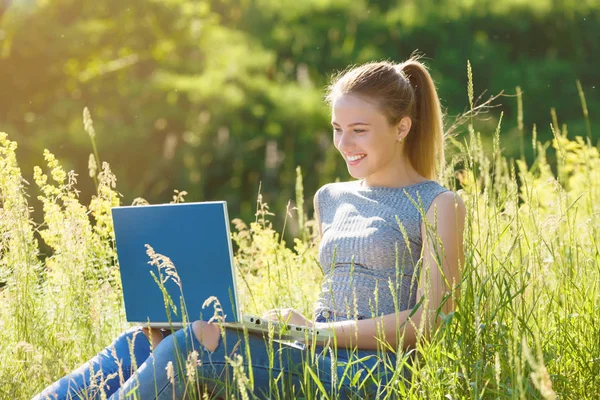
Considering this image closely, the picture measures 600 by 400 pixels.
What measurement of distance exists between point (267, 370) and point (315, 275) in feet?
4.19

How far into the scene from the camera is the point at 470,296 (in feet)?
6.46

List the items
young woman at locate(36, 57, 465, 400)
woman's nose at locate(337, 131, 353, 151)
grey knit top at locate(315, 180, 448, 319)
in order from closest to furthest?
1. young woman at locate(36, 57, 465, 400)
2. grey knit top at locate(315, 180, 448, 319)
3. woman's nose at locate(337, 131, 353, 151)

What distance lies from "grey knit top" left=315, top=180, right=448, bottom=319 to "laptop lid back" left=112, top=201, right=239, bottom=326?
38cm

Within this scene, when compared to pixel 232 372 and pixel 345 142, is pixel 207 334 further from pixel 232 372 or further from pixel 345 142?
pixel 345 142

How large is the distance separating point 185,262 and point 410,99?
0.92 meters

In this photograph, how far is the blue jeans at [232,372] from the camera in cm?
196

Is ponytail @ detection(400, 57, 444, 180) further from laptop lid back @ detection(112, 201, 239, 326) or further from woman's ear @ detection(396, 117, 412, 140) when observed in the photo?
laptop lid back @ detection(112, 201, 239, 326)

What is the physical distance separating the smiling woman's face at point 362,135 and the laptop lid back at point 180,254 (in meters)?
0.59

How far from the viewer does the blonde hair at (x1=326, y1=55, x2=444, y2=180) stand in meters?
2.50

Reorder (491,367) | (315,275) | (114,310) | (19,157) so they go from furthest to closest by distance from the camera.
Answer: (19,157) → (315,275) → (114,310) → (491,367)

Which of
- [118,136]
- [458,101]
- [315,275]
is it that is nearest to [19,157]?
[118,136]

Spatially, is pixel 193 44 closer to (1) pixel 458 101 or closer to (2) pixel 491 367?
(1) pixel 458 101

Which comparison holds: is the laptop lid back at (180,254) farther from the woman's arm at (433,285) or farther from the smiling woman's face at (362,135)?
the smiling woman's face at (362,135)


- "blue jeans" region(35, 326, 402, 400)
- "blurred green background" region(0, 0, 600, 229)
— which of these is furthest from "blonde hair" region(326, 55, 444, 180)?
"blurred green background" region(0, 0, 600, 229)
